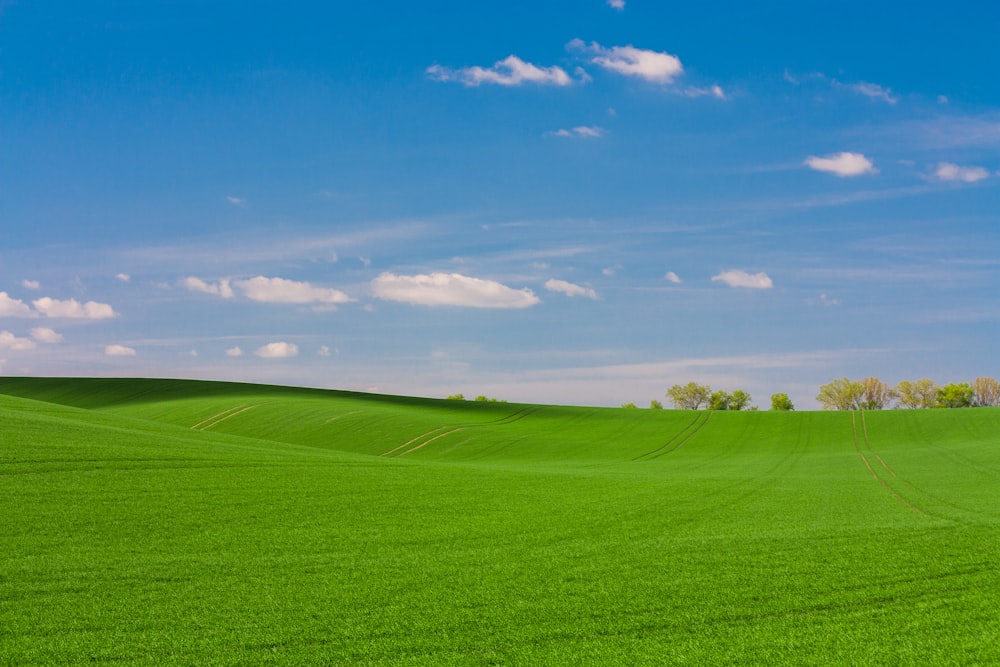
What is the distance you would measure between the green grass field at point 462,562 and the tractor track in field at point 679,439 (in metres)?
17.1

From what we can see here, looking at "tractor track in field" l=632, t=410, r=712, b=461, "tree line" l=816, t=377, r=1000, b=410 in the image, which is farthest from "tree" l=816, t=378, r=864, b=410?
"tractor track in field" l=632, t=410, r=712, b=461

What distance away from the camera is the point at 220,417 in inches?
2127

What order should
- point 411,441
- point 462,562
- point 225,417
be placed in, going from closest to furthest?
1. point 462,562
2. point 411,441
3. point 225,417

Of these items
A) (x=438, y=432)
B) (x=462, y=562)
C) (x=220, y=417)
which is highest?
(x=462, y=562)

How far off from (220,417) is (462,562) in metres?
46.6

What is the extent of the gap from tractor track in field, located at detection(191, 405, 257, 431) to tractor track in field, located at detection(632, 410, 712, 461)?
93.4 ft

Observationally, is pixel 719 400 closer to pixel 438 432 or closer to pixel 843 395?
pixel 843 395

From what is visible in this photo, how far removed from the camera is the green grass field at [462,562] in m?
8.18

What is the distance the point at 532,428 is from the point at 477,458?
39.4 feet

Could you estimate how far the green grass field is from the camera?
818 cm

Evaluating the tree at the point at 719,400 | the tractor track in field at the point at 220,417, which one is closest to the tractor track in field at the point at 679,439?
the tractor track in field at the point at 220,417

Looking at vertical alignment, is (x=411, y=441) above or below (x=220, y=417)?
below

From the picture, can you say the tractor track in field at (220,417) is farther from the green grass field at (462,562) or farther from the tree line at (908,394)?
the tree line at (908,394)

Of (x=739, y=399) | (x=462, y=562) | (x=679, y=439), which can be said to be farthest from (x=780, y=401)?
(x=462, y=562)
